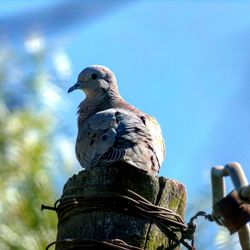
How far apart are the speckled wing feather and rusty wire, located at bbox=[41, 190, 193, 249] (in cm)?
118

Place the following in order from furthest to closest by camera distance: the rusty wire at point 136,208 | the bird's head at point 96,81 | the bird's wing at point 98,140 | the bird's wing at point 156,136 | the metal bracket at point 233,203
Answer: the bird's head at point 96,81, the bird's wing at point 156,136, the bird's wing at point 98,140, the rusty wire at point 136,208, the metal bracket at point 233,203

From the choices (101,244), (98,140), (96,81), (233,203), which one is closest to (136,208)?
(101,244)

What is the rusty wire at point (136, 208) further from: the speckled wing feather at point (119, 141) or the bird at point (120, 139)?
the speckled wing feather at point (119, 141)

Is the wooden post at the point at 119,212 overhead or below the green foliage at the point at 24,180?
below

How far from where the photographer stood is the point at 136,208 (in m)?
3.92

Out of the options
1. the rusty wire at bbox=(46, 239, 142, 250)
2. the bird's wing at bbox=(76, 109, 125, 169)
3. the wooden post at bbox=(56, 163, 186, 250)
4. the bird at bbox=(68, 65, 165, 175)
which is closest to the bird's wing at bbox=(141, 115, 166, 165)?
the bird at bbox=(68, 65, 165, 175)

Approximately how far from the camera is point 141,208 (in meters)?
3.92

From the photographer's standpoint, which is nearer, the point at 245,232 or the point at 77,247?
the point at 245,232

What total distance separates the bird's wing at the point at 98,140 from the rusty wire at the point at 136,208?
1392 millimetres

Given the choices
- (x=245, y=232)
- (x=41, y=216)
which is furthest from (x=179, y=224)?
(x=41, y=216)

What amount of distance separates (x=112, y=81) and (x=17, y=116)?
3447 millimetres

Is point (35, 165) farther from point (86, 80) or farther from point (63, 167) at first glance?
point (86, 80)

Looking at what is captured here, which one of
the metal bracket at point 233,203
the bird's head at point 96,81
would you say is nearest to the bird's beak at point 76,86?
the bird's head at point 96,81

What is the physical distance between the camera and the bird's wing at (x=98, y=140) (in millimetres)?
5717
